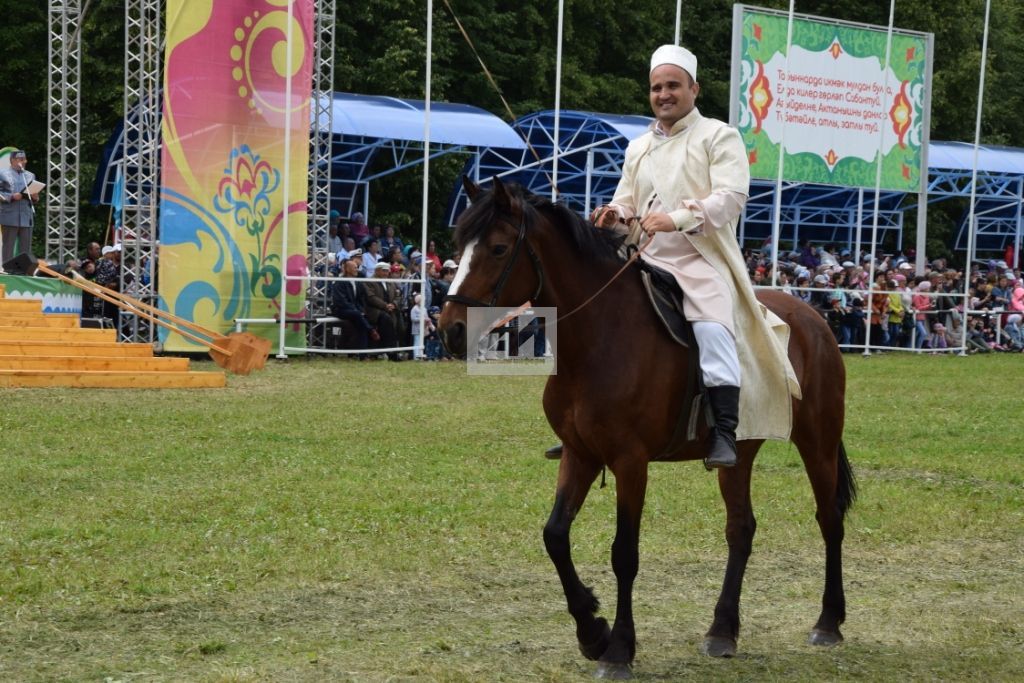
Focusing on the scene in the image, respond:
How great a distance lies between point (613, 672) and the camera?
243 inches

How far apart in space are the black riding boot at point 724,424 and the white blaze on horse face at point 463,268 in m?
1.42

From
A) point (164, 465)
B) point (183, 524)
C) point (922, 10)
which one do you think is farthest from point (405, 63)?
point (183, 524)

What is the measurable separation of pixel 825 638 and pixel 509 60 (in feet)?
117

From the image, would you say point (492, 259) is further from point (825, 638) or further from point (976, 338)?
point (976, 338)

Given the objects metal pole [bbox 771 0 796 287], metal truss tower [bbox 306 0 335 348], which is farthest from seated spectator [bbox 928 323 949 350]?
metal truss tower [bbox 306 0 335 348]

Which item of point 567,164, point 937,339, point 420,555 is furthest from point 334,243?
point 420,555

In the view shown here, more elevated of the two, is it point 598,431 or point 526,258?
point 526,258

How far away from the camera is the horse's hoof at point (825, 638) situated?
703cm

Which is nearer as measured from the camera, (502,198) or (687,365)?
(502,198)

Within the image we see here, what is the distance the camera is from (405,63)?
123 ft

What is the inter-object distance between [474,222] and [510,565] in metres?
3.08

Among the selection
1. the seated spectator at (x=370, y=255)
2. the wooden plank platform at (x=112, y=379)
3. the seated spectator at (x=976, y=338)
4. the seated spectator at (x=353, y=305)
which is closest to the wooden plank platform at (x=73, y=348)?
the wooden plank platform at (x=112, y=379)

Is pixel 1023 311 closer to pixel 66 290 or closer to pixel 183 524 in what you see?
pixel 66 290

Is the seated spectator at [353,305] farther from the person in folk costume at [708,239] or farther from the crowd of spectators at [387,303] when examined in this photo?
the person in folk costume at [708,239]
